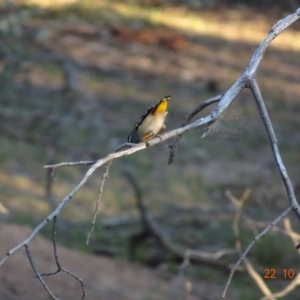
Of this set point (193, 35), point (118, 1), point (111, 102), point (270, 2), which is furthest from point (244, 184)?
point (270, 2)

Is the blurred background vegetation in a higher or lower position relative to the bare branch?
higher

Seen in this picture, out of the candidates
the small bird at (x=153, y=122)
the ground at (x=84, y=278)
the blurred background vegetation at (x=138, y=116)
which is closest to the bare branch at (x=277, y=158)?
the blurred background vegetation at (x=138, y=116)

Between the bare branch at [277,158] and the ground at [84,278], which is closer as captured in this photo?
the bare branch at [277,158]

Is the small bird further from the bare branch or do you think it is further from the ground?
the ground

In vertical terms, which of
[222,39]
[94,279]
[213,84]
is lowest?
[94,279]

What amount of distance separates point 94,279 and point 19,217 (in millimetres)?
1646

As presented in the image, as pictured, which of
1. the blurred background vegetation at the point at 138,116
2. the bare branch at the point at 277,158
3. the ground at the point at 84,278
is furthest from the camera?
the blurred background vegetation at the point at 138,116

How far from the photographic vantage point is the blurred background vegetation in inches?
299

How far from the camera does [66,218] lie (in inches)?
304

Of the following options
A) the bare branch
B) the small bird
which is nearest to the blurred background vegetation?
the bare branch

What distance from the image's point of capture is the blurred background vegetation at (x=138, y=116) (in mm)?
7590

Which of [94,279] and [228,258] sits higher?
[228,258]

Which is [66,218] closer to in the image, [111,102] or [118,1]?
[111,102]

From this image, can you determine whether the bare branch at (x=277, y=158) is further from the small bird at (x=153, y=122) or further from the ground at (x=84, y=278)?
the ground at (x=84, y=278)
